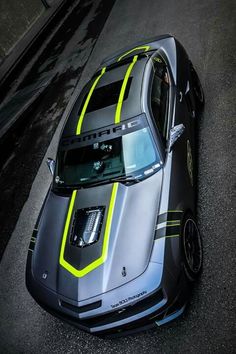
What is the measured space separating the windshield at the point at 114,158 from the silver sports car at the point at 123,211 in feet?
0.04

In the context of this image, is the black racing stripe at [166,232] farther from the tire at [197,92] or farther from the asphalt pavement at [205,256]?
the tire at [197,92]

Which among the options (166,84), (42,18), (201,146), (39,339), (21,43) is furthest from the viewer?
(42,18)

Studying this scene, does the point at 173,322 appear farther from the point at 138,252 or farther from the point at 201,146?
the point at 201,146

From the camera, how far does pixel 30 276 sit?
3566 mm

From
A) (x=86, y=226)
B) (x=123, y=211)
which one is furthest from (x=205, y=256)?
(x=86, y=226)

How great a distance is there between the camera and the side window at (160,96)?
387cm

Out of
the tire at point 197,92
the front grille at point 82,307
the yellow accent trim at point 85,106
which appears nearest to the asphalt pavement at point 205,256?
the tire at point 197,92

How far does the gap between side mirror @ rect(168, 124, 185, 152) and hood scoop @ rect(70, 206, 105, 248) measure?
3.57 feet

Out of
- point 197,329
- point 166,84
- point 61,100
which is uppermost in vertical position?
point 166,84

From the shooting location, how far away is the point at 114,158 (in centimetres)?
367

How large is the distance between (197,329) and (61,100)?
21.0ft

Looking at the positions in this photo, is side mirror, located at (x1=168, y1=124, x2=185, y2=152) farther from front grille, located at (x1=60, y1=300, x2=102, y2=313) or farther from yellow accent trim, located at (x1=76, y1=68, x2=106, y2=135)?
front grille, located at (x1=60, y1=300, x2=102, y2=313)

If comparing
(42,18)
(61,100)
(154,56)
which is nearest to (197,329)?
(154,56)

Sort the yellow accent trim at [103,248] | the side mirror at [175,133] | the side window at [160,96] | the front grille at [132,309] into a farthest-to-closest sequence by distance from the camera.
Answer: the side window at [160,96]
the side mirror at [175,133]
the yellow accent trim at [103,248]
the front grille at [132,309]
